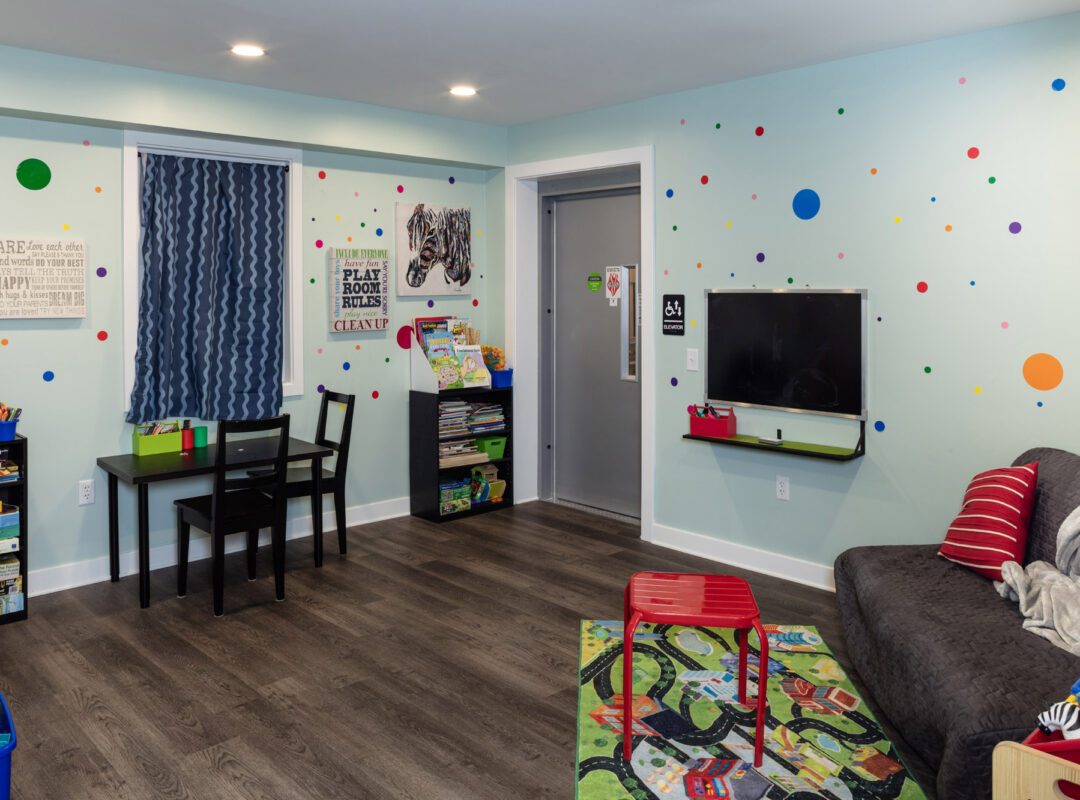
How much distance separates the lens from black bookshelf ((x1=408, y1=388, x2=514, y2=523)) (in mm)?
5238

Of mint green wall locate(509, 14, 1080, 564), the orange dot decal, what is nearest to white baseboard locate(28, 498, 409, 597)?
mint green wall locate(509, 14, 1080, 564)

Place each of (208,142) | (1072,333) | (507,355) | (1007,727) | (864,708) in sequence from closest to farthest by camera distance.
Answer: (1007,727) < (864,708) < (1072,333) < (208,142) < (507,355)

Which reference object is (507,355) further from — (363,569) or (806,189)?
(806,189)

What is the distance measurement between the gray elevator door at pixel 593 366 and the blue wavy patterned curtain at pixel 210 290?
1792 mm

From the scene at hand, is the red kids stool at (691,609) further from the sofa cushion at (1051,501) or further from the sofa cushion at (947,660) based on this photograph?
the sofa cushion at (1051,501)

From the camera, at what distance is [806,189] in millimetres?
4074

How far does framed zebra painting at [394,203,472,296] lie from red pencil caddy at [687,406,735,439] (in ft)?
6.20

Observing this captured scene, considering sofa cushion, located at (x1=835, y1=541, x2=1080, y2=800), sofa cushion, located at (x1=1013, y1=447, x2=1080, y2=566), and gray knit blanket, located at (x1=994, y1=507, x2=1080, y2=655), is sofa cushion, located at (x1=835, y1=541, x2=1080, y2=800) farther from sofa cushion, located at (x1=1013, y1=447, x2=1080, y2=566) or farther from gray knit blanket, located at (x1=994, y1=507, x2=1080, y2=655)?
sofa cushion, located at (x1=1013, y1=447, x2=1080, y2=566)

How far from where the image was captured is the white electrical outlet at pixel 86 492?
13.6ft

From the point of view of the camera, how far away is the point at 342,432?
Result: 15.4 ft

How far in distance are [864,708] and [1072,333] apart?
1.65 metres

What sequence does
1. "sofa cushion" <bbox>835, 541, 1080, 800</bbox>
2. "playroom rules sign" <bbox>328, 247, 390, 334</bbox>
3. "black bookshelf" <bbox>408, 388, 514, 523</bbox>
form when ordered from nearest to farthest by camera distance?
"sofa cushion" <bbox>835, 541, 1080, 800</bbox> → "playroom rules sign" <bbox>328, 247, 390, 334</bbox> → "black bookshelf" <bbox>408, 388, 514, 523</bbox>

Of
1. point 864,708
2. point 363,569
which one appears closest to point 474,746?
point 864,708

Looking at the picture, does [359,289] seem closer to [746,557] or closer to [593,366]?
[593,366]
